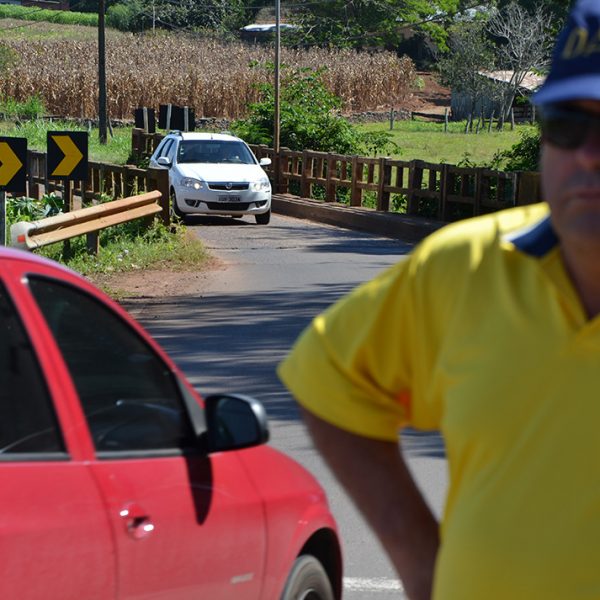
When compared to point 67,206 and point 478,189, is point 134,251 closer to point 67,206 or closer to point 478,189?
point 67,206

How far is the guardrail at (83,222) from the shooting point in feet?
48.2

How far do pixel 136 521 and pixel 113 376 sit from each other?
0.51m

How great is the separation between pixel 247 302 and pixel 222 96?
50.4 metres

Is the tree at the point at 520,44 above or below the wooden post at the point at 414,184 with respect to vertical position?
above

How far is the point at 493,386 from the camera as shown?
6.61 feet

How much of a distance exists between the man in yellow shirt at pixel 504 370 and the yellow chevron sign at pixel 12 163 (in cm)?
1050

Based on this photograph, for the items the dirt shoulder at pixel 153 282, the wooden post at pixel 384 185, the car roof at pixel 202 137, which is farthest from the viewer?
the wooden post at pixel 384 185

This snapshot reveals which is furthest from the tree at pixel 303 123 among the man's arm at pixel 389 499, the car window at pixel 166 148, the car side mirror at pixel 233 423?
the man's arm at pixel 389 499

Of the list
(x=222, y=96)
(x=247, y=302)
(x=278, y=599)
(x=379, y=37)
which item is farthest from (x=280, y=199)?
(x=379, y=37)

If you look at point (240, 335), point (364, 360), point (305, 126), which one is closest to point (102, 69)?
point (305, 126)

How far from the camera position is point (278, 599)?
3.81 metres

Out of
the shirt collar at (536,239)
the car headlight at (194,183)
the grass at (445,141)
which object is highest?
the shirt collar at (536,239)

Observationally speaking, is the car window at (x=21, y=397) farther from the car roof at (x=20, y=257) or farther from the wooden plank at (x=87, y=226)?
the wooden plank at (x=87, y=226)

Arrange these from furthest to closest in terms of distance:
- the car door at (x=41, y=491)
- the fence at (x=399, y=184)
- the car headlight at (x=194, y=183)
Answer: the car headlight at (x=194, y=183), the fence at (x=399, y=184), the car door at (x=41, y=491)
